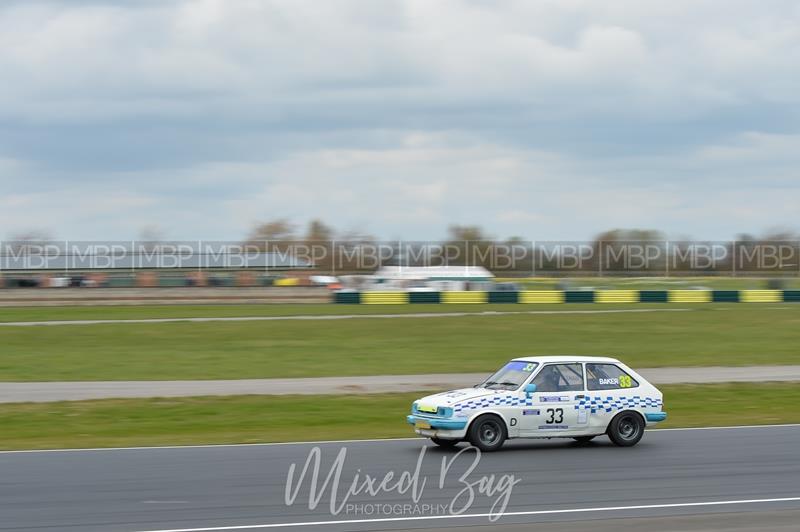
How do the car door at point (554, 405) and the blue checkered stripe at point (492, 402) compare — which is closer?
the blue checkered stripe at point (492, 402)

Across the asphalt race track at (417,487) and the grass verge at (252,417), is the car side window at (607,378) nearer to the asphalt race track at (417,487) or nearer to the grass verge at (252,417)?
the asphalt race track at (417,487)

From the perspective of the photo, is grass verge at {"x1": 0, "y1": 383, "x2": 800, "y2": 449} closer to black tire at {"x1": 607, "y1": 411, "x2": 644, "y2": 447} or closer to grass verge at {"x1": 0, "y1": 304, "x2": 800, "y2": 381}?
black tire at {"x1": 607, "y1": 411, "x2": 644, "y2": 447}

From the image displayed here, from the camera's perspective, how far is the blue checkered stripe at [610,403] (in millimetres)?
14188

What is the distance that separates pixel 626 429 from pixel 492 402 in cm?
221

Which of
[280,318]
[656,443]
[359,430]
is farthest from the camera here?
[280,318]

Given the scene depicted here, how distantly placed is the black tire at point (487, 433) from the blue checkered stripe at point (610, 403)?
122 cm

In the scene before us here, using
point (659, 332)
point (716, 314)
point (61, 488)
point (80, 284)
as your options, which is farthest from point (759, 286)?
point (61, 488)

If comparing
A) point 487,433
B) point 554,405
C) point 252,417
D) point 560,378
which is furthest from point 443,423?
point 252,417

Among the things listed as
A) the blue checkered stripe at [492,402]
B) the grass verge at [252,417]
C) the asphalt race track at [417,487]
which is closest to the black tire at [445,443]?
the asphalt race track at [417,487]

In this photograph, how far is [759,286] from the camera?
71.1 m

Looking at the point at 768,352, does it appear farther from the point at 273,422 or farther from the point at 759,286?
the point at 759,286

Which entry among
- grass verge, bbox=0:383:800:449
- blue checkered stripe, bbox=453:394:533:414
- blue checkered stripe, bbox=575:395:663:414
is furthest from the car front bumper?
grass verge, bbox=0:383:800:449

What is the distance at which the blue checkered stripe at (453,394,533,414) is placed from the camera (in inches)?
535

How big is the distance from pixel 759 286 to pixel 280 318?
39871mm
